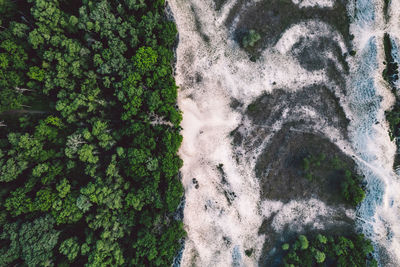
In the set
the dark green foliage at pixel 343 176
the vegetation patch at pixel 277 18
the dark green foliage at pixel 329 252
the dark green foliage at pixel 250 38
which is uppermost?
the vegetation patch at pixel 277 18

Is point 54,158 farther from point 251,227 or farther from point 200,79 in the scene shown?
point 251,227

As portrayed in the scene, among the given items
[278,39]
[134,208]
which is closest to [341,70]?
[278,39]

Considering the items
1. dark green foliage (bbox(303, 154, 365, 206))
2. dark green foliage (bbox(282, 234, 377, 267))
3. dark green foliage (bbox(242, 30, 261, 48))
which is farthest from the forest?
dark green foliage (bbox(303, 154, 365, 206))

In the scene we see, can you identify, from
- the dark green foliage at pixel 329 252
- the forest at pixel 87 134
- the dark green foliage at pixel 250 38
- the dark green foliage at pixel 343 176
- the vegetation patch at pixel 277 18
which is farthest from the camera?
the vegetation patch at pixel 277 18

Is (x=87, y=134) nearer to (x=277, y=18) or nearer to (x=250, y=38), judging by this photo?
(x=250, y=38)

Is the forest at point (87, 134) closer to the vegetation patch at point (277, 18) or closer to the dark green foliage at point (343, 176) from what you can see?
the vegetation patch at point (277, 18)

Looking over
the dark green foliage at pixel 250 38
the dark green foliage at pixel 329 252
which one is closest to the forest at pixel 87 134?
the dark green foliage at pixel 250 38
